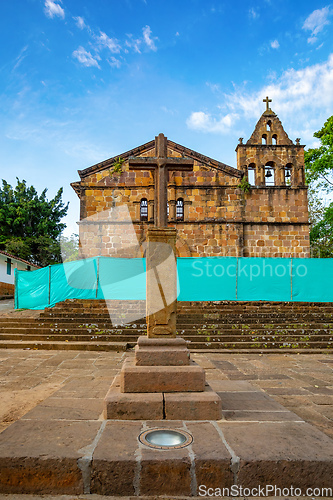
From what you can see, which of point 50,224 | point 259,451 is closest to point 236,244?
point 259,451

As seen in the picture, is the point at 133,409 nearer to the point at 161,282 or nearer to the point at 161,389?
the point at 161,389

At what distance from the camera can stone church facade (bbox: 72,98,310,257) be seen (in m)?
16.0

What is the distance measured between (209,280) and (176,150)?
26.4ft

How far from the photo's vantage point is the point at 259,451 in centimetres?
253

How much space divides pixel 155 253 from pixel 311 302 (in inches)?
370

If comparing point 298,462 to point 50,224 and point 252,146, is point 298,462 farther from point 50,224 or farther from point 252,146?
point 50,224

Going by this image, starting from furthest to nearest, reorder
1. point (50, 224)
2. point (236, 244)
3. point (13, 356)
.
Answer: point (50, 224) → point (236, 244) → point (13, 356)

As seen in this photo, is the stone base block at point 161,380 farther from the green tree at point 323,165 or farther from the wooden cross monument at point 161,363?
the green tree at point 323,165

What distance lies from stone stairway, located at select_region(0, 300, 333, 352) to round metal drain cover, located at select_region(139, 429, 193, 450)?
5104 millimetres

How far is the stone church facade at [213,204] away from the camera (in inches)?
632

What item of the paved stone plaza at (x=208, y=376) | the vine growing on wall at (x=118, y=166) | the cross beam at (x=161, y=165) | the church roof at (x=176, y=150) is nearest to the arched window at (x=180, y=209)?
the church roof at (x=176, y=150)

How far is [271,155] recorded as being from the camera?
657 inches

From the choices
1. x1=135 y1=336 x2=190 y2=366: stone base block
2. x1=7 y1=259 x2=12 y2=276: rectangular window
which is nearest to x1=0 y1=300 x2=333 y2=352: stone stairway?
x1=135 y1=336 x2=190 y2=366: stone base block

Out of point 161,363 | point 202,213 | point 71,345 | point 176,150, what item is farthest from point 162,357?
point 176,150
